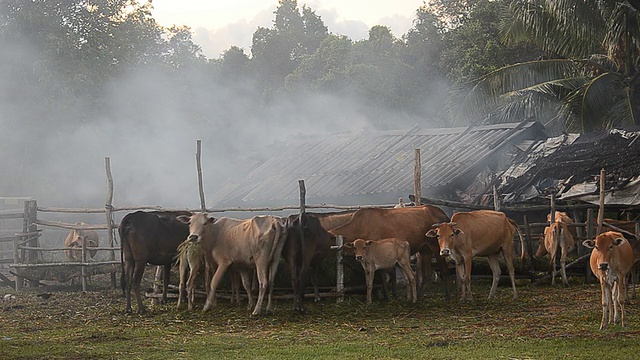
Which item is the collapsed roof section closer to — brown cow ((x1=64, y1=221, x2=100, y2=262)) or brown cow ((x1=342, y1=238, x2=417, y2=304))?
brown cow ((x1=342, y1=238, x2=417, y2=304))

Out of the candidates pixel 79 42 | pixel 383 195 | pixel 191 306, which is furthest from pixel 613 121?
pixel 79 42

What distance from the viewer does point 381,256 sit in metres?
14.4

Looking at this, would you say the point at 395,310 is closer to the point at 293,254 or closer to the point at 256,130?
the point at 293,254

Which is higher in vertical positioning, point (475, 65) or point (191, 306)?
point (475, 65)

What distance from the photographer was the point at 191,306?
1404 cm

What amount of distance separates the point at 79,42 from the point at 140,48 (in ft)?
19.5

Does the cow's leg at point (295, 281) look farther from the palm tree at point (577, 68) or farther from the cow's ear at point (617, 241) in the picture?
the palm tree at point (577, 68)

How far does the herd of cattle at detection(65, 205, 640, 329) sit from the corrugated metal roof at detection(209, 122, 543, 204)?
20.9 ft

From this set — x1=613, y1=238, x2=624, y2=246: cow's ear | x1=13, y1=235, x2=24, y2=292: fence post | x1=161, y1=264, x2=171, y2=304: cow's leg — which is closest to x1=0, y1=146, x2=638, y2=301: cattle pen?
x1=13, y1=235, x2=24, y2=292: fence post

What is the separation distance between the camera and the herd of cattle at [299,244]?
1389 centimetres

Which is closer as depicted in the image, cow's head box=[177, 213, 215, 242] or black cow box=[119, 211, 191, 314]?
cow's head box=[177, 213, 215, 242]

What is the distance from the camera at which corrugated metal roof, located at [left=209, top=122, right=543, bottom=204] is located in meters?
22.5

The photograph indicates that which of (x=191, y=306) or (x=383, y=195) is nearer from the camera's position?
(x=191, y=306)

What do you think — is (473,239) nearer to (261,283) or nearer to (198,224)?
(261,283)
